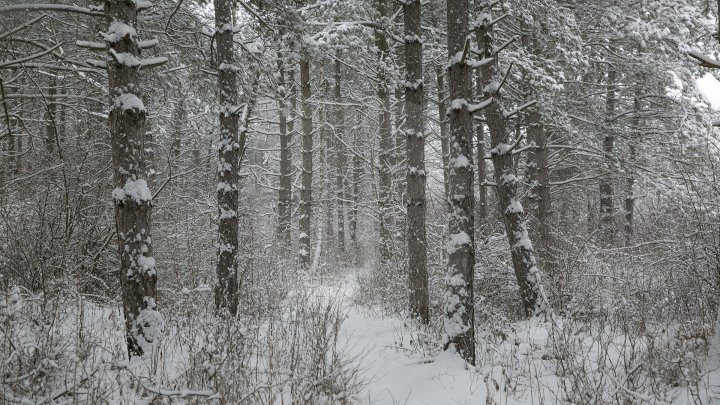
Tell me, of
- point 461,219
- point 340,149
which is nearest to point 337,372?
point 461,219

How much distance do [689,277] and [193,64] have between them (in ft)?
26.7

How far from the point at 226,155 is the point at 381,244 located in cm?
644

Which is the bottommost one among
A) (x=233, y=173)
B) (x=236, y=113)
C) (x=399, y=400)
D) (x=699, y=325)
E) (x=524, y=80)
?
(x=399, y=400)

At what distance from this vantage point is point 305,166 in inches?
551

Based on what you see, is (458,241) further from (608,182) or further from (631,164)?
(608,182)

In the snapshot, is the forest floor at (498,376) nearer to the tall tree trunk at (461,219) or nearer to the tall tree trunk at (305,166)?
the tall tree trunk at (461,219)

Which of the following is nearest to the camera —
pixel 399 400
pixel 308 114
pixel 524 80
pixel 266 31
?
pixel 399 400

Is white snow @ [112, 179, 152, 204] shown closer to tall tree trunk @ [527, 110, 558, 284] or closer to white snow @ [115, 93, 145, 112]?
white snow @ [115, 93, 145, 112]

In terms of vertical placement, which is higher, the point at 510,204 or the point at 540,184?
the point at 540,184

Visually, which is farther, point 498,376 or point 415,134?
point 415,134

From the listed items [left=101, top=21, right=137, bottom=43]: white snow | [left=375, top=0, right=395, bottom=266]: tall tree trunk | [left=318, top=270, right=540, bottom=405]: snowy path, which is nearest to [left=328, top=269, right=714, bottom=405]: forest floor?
[left=318, top=270, right=540, bottom=405]: snowy path

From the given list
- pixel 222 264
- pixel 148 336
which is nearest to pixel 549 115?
pixel 222 264

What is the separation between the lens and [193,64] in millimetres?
7285

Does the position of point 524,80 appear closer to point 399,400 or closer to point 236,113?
point 236,113
